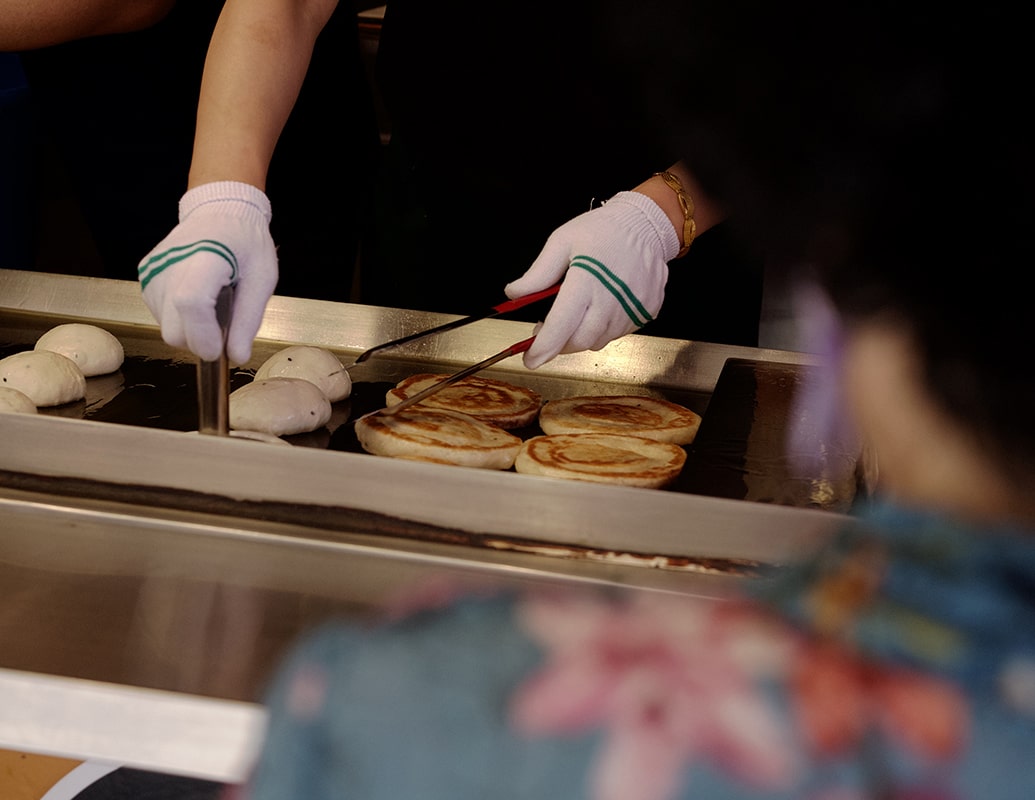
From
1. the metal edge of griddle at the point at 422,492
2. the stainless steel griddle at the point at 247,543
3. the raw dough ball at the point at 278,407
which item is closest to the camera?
the stainless steel griddle at the point at 247,543

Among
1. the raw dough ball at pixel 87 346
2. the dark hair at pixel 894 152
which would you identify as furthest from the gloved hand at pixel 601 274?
the dark hair at pixel 894 152

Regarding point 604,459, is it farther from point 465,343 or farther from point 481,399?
point 465,343

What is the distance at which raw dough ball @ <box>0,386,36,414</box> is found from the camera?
71.6 inches

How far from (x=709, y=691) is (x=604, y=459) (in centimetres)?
133

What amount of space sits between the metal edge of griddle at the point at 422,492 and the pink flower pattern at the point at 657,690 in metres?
0.70

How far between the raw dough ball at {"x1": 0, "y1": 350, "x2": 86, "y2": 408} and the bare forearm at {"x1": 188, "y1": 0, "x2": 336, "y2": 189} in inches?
17.6

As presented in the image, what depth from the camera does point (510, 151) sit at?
237 cm

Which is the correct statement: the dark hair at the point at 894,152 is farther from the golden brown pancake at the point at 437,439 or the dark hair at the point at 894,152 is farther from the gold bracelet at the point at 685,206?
the gold bracelet at the point at 685,206

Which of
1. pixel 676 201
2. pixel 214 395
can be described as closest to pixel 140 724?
pixel 214 395

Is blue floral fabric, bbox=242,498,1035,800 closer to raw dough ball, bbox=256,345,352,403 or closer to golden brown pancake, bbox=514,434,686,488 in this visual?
golden brown pancake, bbox=514,434,686,488

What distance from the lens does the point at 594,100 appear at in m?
2.28

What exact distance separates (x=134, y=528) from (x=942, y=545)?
109cm

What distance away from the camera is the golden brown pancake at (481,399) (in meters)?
2.04

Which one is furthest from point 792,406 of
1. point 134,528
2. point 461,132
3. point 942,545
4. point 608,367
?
point 942,545
